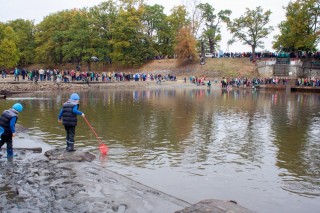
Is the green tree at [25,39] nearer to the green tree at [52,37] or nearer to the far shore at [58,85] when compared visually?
the green tree at [52,37]

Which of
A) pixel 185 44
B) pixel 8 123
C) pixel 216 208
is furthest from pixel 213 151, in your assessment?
pixel 185 44

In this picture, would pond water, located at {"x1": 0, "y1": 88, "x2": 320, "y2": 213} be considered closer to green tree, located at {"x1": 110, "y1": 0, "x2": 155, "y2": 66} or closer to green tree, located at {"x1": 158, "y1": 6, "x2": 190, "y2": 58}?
green tree, located at {"x1": 110, "y1": 0, "x2": 155, "y2": 66}

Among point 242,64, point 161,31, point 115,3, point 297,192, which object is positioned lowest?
point 297,192

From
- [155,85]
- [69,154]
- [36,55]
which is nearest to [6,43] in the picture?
[36,55]

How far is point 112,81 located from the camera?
54.2 metres

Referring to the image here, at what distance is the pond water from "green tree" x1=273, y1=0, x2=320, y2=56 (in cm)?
4187

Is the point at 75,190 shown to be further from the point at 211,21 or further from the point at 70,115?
the point at 211,21

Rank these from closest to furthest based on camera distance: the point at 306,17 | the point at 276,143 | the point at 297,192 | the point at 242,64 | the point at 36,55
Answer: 1. the point at 297,192
2. the point at 276,143
3. the point at 306,17
4. the point at 242,64
5. the point at 36,55

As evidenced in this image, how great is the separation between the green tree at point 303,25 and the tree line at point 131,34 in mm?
1081

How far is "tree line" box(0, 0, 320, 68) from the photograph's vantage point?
70250 mm

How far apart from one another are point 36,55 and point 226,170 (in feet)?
261

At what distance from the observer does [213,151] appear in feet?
41.4

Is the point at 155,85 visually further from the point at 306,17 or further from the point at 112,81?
the point at 306,17

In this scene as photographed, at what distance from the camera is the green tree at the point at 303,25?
194ft
